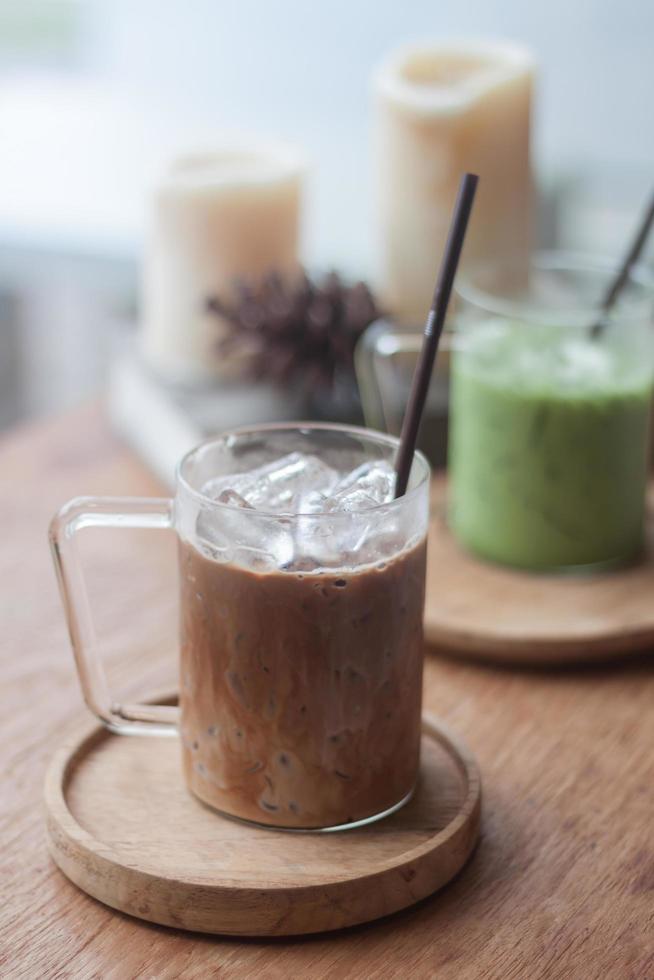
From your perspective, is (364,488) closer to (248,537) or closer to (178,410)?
(248,537)

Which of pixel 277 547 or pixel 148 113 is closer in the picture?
pixel 277 547

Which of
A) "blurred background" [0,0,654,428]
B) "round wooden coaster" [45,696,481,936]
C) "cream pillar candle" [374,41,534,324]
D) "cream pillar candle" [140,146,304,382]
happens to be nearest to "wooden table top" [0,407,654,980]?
"round wooden coaster" [45,696,481,936]

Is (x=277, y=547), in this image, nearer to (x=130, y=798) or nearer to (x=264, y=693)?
(x=264, y=693)

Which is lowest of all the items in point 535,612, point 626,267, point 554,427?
point 535,612

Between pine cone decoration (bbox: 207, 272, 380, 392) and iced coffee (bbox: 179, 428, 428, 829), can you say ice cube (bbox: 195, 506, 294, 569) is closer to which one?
iced coffee (bbox: 179, 428, 428, 829)

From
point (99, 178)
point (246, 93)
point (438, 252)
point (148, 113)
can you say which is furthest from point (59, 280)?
point (438, 252)

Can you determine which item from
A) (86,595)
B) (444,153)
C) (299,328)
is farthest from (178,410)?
(86,595)

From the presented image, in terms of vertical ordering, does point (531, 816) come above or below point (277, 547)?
below
